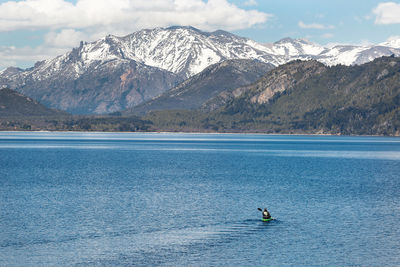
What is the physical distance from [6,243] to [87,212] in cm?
2728

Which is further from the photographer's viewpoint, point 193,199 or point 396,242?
point 193,199

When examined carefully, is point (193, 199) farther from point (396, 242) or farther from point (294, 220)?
point (396, 242)

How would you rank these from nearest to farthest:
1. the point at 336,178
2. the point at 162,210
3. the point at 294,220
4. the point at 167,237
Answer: the point at 167,237, the point at 294,220, the point at 162,210, the point at 336,178

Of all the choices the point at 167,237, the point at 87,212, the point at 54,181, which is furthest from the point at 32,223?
the point at 54,181

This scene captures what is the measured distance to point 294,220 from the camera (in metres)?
107

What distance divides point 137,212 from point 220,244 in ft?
96.9

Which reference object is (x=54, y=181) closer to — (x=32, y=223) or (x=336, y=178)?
(x=32, y=223)

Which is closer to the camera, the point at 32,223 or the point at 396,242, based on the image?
the point at 396,242

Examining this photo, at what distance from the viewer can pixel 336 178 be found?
186375 mm

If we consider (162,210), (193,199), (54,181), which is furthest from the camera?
(54,181)

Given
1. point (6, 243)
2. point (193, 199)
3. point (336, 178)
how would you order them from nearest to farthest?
point (6, 243), point (193, 199), point (336, 178)

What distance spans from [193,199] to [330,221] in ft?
117

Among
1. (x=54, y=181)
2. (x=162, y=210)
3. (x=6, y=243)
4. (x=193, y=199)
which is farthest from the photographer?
(x=54, y=181)

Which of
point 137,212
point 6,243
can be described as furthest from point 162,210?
point 6,243
